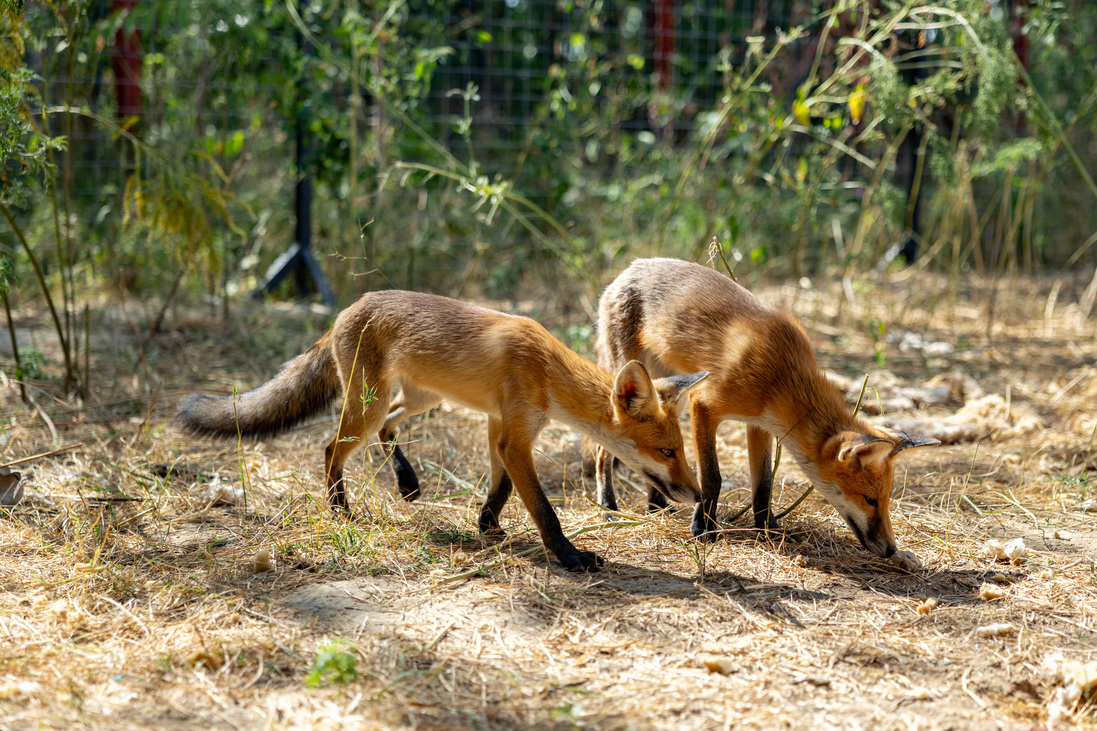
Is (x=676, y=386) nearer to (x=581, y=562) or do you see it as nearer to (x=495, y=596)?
(x=581, y=562)

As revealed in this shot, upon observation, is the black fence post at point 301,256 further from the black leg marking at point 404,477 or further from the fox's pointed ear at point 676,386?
the fox's pointed ear at point 676,386

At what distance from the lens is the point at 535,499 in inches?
142

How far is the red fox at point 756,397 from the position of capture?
366 cm

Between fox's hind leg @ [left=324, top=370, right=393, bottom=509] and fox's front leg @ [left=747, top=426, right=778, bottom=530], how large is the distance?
A: 5.88 ft

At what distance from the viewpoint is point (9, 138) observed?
3893 millimetres

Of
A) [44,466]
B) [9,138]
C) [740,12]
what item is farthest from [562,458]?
[740,12]

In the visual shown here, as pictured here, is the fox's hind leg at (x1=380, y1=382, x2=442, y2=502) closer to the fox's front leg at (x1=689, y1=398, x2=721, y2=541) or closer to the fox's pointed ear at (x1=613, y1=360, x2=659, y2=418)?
the fox's pointed ear at (x1=613, y1=360, x2=659, y2=418)

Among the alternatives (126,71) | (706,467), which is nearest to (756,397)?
(706,467)

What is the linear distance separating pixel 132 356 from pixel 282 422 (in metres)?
2.95

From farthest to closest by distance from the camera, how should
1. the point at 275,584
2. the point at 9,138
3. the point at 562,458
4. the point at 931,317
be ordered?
1. the point at 931,317
2. the point at 562,458
3. the point at 9,138
4. the point at 275,584

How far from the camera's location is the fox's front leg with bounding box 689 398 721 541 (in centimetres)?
394

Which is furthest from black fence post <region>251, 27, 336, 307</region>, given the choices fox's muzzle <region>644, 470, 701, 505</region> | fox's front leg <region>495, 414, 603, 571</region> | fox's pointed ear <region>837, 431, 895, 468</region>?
fox's pointed ear <region>837, 431, 895, 468</region>

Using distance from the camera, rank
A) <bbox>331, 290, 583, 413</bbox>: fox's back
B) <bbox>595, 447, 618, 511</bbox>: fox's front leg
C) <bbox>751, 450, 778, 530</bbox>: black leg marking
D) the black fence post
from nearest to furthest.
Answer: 1. <bbox>331, 290, 583, 413</bbox>: fox's back
2. <bbox>751, 450, 778, 530</bbox>: black leg marking
3. <bbox>595, 447, 618, 511</bbox>: fox's front leg
4. the black fence post

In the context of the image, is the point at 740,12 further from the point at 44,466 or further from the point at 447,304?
the point at 44,466
